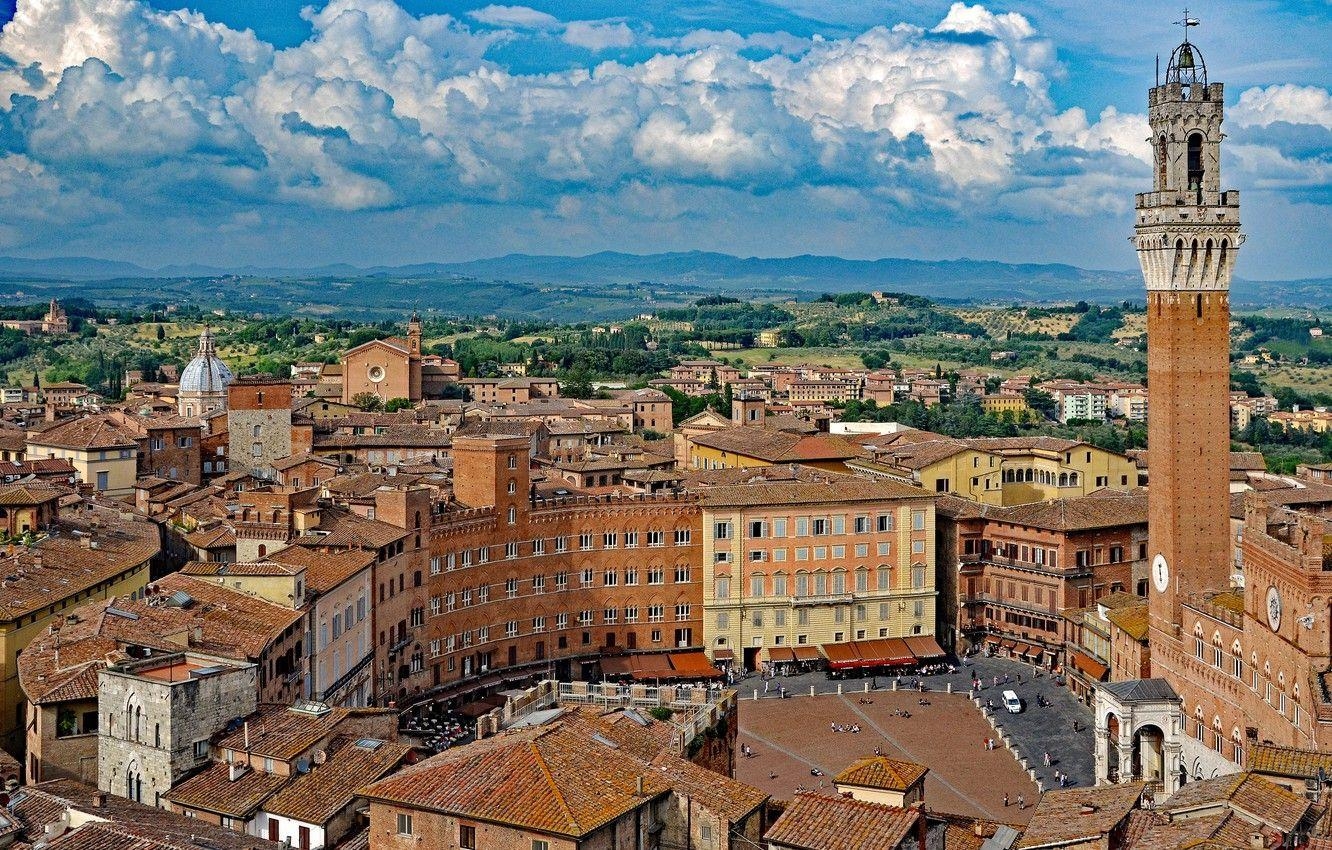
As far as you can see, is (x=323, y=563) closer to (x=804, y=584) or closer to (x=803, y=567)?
(x=803, y=567)

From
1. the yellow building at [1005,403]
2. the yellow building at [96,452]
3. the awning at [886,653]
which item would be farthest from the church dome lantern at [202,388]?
the yellow building at [1005,403]

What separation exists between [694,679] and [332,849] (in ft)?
119

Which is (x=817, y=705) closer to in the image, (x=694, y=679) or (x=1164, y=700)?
(x=694, y=679)

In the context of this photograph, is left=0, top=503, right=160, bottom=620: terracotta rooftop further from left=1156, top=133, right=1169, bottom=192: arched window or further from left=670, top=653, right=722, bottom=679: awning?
left=1156, top=133, right=1169, bottom=192: arched window

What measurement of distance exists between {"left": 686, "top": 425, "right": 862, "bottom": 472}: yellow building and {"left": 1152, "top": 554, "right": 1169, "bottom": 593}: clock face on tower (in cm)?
2563

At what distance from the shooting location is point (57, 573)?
45562mm

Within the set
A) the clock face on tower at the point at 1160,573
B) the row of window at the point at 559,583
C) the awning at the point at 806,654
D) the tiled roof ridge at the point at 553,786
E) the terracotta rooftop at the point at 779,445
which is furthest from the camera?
the terracotta rooftop at the point at 779,445

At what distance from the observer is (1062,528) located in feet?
225

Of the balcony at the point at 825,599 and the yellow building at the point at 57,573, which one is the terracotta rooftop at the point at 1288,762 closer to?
the yellow building at the point at 57,573

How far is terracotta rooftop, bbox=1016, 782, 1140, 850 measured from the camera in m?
28.1

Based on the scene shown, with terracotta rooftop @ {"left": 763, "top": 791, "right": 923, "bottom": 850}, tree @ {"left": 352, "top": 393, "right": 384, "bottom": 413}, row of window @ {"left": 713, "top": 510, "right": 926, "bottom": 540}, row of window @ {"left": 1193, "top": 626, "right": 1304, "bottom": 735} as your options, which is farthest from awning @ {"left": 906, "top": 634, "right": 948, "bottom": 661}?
tree @ {"left": 352, "top": 393, "right": 384, "bottom": 413}

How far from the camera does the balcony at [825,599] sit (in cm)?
6806

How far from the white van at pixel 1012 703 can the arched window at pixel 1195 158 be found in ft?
66.9

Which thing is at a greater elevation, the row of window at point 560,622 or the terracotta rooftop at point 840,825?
the terracotta rooftop at point 840,825
